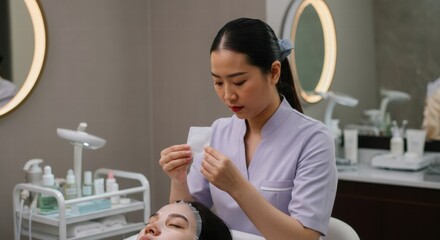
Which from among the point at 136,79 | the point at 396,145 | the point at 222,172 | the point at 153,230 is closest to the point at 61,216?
the point at 153,230

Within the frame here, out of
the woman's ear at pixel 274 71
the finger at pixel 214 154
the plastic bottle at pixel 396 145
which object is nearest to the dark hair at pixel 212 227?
the finger at pixel 214 154

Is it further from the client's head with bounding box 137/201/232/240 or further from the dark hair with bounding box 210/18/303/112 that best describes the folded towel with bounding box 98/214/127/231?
the dark hair with bounding box 210/18/303/112

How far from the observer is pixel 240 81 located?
1.30 m

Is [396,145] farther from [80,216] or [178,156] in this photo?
[178,156]

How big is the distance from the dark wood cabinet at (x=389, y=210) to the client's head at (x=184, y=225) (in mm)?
1217

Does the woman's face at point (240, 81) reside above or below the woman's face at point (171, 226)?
above

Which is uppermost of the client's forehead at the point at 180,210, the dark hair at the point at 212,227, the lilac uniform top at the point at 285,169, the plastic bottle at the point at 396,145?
the lilac uniform top at the point at 285,169

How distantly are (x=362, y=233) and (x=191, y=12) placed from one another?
53.3 inches

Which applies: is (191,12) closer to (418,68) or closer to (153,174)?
(153,174)

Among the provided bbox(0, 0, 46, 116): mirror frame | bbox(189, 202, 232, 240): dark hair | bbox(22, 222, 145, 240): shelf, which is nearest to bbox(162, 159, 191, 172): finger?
bbox(189, 202, 232, 240): dark hair

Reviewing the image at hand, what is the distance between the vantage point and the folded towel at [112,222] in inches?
88.8

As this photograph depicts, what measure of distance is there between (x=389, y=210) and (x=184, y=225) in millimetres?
1338

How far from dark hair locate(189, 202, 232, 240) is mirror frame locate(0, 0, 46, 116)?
4.34 feet

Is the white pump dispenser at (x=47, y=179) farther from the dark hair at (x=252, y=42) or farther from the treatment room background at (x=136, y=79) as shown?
the dark hair at (x=252, y=42)
